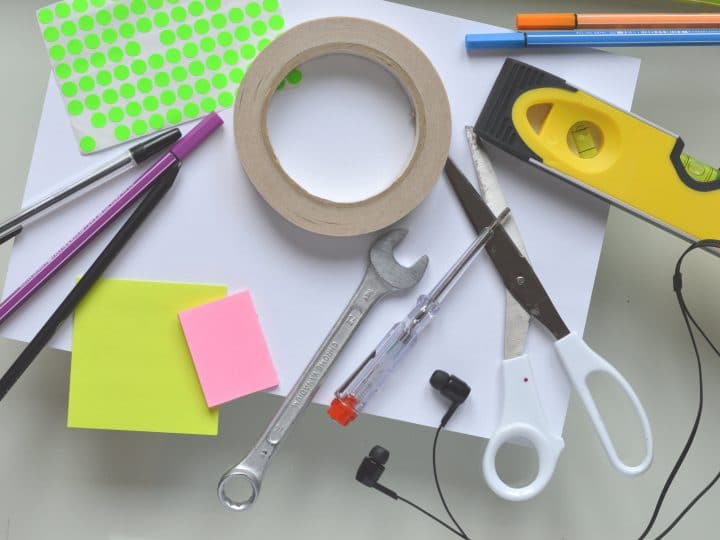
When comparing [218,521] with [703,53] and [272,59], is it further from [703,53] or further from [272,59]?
[703,53]

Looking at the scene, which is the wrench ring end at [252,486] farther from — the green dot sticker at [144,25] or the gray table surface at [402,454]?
the green dot sticker at [144,25]

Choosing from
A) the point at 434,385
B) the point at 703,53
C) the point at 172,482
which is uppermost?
the point at 703,53

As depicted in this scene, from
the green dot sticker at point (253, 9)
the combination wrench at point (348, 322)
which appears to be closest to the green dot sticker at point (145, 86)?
the green dot sticker at point (253, 9)

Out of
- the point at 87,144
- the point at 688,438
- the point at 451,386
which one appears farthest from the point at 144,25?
the point at 688,438

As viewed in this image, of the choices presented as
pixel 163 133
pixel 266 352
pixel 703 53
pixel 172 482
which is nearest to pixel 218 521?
pixel 172 482

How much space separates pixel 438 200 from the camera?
70cm

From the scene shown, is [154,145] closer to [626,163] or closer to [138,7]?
[138,7]

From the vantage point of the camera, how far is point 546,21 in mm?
695

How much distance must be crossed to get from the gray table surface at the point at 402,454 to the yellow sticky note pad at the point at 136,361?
0.15 meters

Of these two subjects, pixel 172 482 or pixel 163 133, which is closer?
pixel 163 133

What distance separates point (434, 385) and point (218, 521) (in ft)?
1.06

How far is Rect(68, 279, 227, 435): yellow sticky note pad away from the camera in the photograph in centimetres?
68

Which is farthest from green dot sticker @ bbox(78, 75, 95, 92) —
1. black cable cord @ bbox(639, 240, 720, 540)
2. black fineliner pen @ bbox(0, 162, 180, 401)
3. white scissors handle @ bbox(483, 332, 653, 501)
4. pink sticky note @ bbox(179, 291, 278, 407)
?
black cable cord @ bbox(639, 240, 720, 540)

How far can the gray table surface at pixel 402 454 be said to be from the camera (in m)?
0.83
